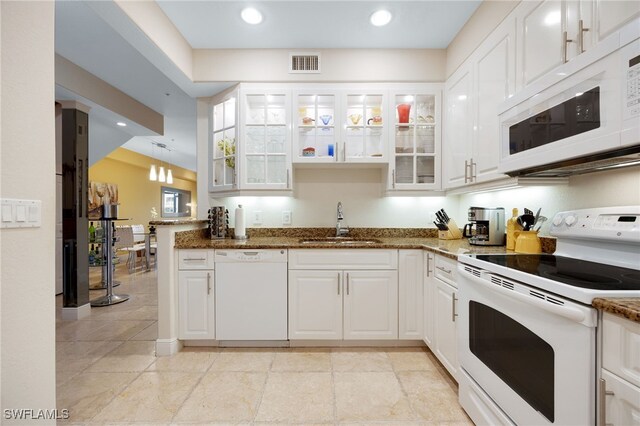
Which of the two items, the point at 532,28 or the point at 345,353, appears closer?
the point at 532,28

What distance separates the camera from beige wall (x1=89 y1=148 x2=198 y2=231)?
638cm

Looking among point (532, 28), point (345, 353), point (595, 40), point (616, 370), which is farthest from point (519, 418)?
point (532, 28)

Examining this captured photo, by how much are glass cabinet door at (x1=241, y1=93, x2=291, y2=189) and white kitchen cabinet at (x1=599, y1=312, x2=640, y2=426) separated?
221cm

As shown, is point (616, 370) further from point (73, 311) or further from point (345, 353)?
point (73, 311)

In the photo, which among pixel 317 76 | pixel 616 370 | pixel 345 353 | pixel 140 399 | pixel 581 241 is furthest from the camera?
pixel 317 76

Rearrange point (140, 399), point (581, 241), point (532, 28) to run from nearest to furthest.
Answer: point (581, 241) → point (532, 28) → point (140, 399)

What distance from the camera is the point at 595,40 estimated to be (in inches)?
46.9

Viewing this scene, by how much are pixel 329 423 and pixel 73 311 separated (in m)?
3.14

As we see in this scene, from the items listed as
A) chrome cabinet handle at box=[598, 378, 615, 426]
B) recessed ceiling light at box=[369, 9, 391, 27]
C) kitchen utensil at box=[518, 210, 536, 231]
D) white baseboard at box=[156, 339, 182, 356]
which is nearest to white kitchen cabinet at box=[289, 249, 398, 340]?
kitchen utensil at box=[518, 210, 536, 231]

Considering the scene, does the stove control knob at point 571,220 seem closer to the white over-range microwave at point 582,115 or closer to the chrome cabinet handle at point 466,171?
the white over-range microwave at point 582,115

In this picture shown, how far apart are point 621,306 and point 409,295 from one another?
1546 millimetres

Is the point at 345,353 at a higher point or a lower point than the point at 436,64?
lower

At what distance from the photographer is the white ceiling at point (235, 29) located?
2033 millimetres

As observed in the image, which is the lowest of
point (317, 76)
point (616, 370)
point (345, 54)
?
point (616, 370)
